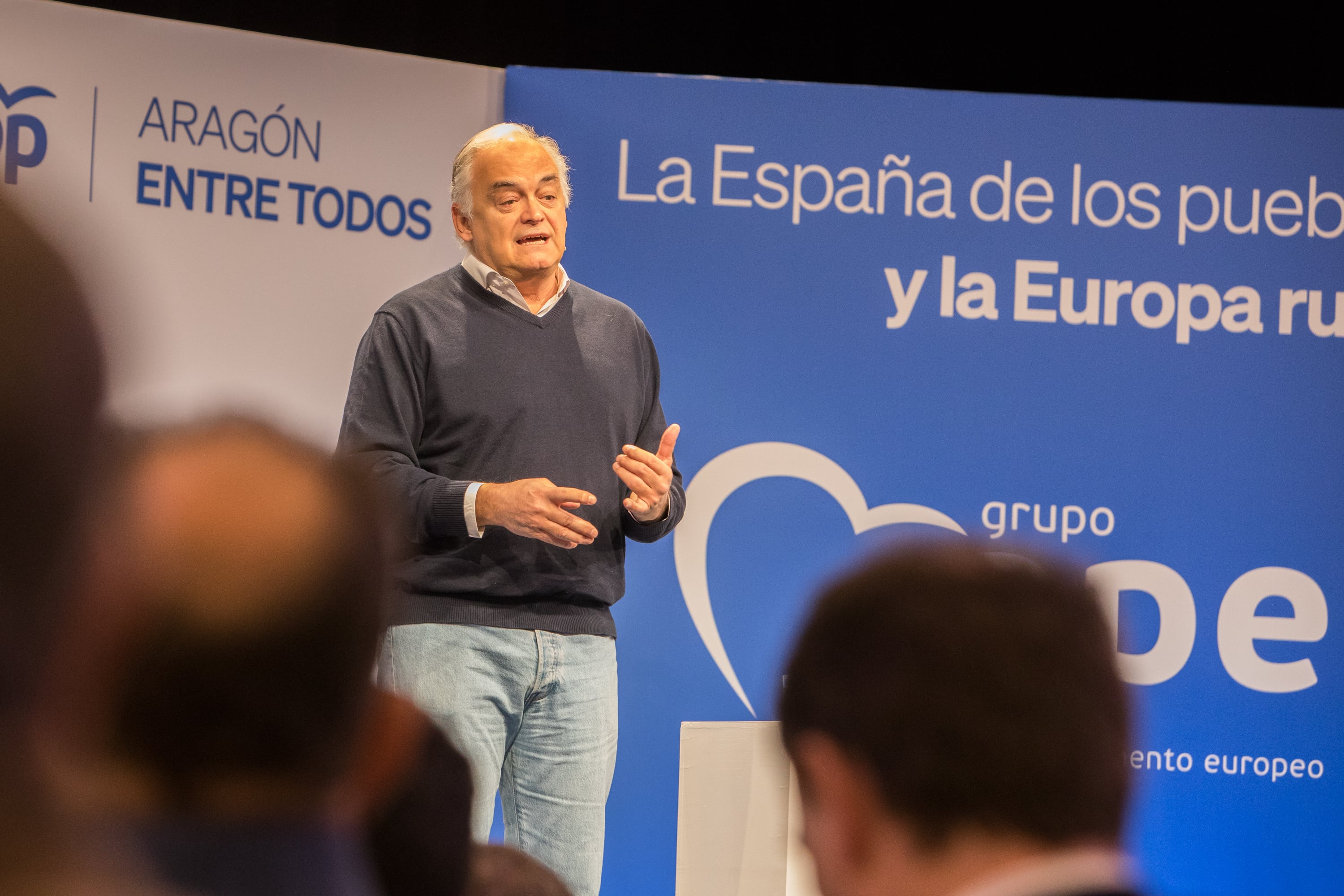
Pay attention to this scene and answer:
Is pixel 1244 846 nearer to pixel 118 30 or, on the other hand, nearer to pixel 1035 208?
pixel 1035 208

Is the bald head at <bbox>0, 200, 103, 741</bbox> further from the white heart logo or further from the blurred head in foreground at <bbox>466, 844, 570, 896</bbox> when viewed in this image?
the white heart logo

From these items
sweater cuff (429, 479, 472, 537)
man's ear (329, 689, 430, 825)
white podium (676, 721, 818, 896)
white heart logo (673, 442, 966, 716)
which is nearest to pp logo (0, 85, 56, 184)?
sweater cuff (429, 479, 472, 537)

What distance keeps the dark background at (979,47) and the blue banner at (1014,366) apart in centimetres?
36

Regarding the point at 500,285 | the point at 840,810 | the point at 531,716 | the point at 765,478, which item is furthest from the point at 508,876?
the point at 765,478

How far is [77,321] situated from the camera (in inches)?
16.5

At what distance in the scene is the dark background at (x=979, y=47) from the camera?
4059 mm

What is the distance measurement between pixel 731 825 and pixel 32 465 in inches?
107

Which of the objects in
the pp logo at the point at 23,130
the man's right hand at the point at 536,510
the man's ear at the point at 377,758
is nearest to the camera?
the man's ear at the point at 377,758

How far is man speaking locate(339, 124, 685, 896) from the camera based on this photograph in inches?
104

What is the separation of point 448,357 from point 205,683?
230cm

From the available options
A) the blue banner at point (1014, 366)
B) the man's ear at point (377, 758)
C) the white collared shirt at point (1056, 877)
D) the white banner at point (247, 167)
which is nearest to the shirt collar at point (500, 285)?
the white banner at point (247, 167)

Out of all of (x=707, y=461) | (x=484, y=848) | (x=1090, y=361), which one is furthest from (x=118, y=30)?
(x=484, y=848)

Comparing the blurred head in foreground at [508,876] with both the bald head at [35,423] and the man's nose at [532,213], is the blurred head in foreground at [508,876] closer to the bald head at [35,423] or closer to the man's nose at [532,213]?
the bald head at [35,423]

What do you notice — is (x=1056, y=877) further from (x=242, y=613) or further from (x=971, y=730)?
(x=242, y=613)
